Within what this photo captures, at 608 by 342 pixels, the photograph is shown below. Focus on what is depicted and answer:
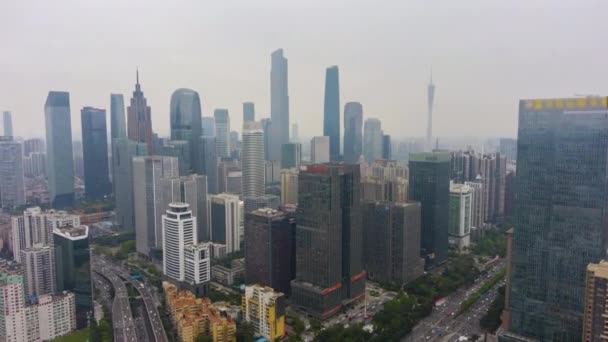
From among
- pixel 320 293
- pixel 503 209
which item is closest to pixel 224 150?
pixel 503 209

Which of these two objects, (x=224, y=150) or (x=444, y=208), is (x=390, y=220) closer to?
(x=444, y=208)

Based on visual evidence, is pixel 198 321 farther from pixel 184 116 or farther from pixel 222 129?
pixel 222 129

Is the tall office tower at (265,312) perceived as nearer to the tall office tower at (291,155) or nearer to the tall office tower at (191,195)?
the tall office tower at (191,195)

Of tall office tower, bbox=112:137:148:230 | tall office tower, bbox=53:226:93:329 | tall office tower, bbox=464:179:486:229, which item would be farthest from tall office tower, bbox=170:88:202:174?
tall office tower, bbox=464:179:486:229

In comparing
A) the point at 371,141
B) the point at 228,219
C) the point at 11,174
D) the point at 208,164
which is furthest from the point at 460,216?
the point at 11,174

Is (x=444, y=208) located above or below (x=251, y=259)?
above

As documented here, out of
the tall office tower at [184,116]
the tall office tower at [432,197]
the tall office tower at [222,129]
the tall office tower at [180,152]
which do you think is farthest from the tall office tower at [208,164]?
the tall office tower at [432,197]
